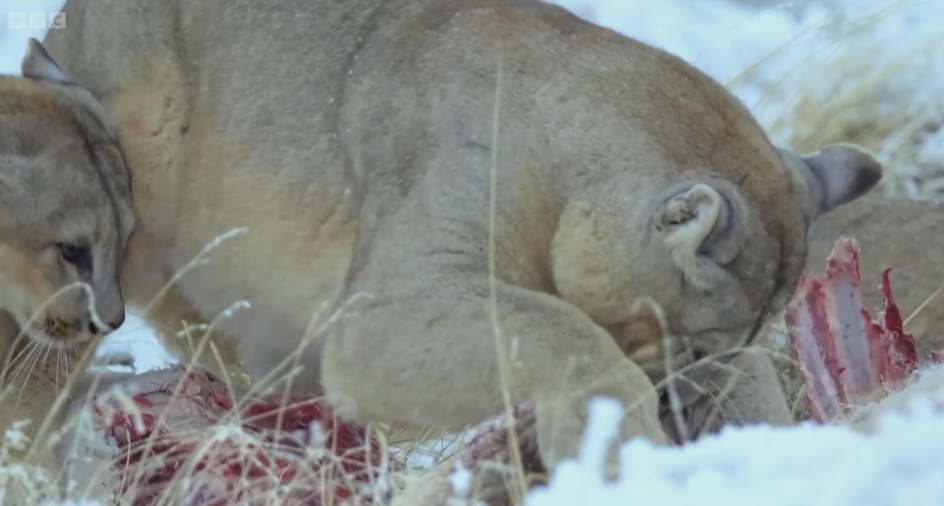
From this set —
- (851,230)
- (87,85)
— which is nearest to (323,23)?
(87,85)

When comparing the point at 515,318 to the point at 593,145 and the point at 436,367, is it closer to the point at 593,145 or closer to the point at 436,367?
the point at 436,367

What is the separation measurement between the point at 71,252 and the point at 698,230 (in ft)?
5.59

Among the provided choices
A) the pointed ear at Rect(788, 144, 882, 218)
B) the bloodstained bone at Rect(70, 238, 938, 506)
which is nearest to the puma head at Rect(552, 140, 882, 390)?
the pointed ear at Rect(788, 144, 882, 218)

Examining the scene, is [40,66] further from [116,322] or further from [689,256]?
[689,256]

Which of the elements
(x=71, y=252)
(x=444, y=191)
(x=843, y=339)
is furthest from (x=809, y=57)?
(x=71, y=252)

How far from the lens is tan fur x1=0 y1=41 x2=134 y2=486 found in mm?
3916

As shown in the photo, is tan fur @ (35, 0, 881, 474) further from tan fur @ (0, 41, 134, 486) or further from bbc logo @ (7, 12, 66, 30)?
bbc logo @ (7, 12, 66, 30)

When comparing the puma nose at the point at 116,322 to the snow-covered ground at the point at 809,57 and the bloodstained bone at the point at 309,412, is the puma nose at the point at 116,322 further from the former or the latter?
the snow-covered ground at the point at 809,57

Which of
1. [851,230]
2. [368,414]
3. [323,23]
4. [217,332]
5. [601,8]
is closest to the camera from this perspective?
[368,414]

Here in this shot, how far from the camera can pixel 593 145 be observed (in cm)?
362

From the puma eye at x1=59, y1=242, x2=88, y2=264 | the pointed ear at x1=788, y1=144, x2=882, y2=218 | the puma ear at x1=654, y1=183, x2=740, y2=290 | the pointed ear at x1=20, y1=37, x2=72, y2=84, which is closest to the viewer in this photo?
the puma ear at x1=654, y1=183, x2=740, y2=290

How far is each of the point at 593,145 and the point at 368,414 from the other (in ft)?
2.79

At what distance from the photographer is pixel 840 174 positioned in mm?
3900

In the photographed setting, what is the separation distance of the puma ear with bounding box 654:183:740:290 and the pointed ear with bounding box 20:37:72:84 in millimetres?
1828
